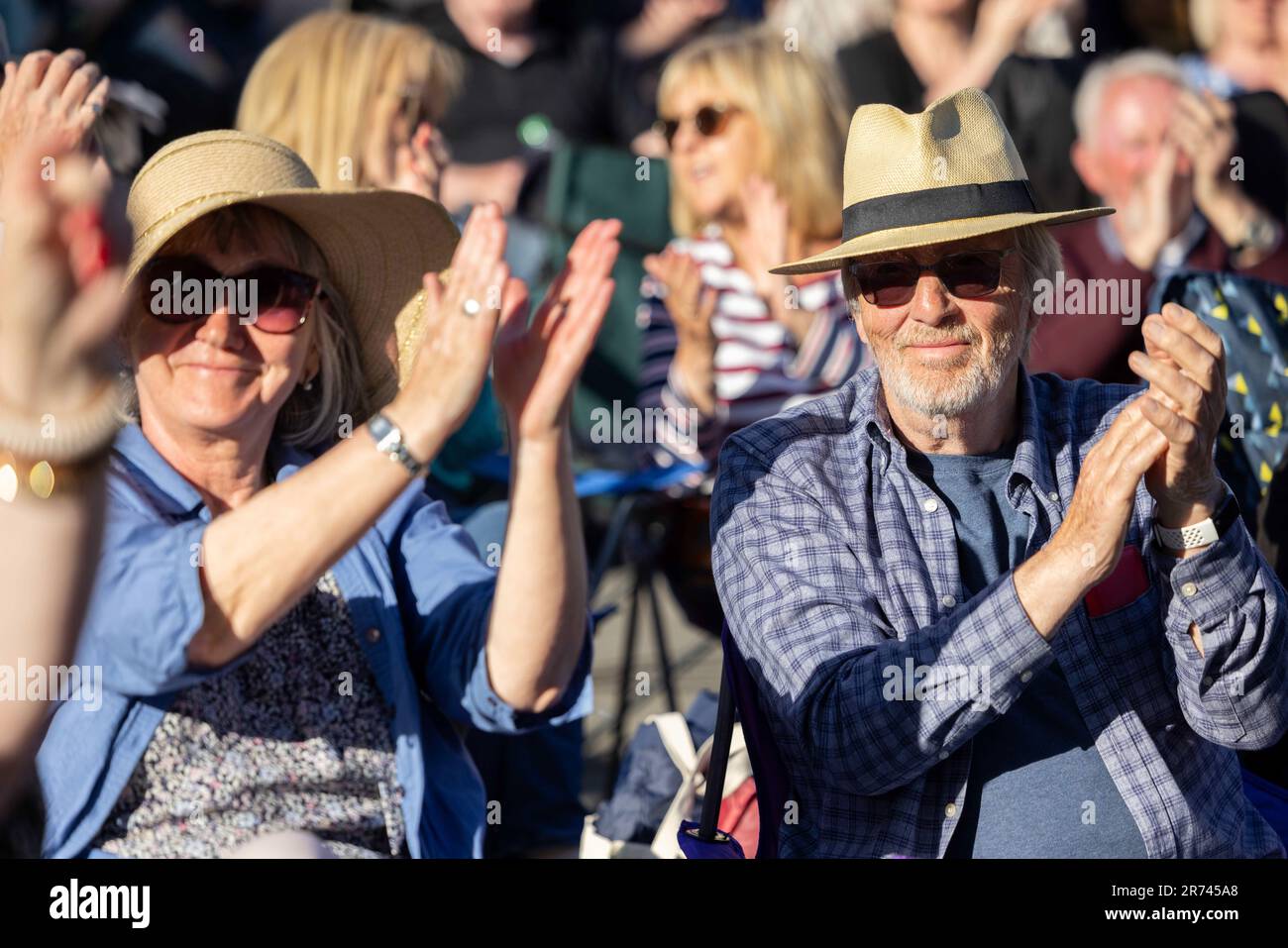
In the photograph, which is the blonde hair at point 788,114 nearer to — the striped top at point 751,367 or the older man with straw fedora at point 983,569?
the striped top at point 751,367

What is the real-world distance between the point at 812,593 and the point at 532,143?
12.3 ft

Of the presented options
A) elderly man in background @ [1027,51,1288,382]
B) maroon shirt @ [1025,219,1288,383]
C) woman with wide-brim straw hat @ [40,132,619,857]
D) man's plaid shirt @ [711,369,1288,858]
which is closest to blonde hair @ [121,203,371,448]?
woman with wide-brim straw hat @ [40,132,619,857]

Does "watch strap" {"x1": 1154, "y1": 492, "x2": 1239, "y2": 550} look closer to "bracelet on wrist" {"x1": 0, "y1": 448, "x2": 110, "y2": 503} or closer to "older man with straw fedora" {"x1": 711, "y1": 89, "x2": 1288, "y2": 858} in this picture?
"older man with straw fedora" {"x1": 711, "y1": 89, "x2": 1288, "y2": 858}

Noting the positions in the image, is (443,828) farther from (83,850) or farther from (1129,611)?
(1129,611)

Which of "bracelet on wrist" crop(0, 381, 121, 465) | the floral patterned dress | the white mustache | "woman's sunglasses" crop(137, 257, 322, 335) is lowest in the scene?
the floral patterned dress

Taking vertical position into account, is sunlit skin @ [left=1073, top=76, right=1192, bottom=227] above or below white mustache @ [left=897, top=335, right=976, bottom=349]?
above

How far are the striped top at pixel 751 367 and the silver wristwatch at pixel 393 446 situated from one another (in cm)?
256

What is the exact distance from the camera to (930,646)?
7.33 ft

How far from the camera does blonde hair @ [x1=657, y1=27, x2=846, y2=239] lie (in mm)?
5039

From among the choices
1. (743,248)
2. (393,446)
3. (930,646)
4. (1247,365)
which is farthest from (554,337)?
(743,248)

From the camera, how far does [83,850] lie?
7.66 feet

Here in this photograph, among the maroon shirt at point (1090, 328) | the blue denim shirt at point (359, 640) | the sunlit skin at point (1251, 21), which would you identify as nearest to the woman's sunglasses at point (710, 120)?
the maroon shirt at point (1090, 328)

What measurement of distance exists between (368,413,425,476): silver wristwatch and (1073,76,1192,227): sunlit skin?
377cm

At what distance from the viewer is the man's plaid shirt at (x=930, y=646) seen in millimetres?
2232
